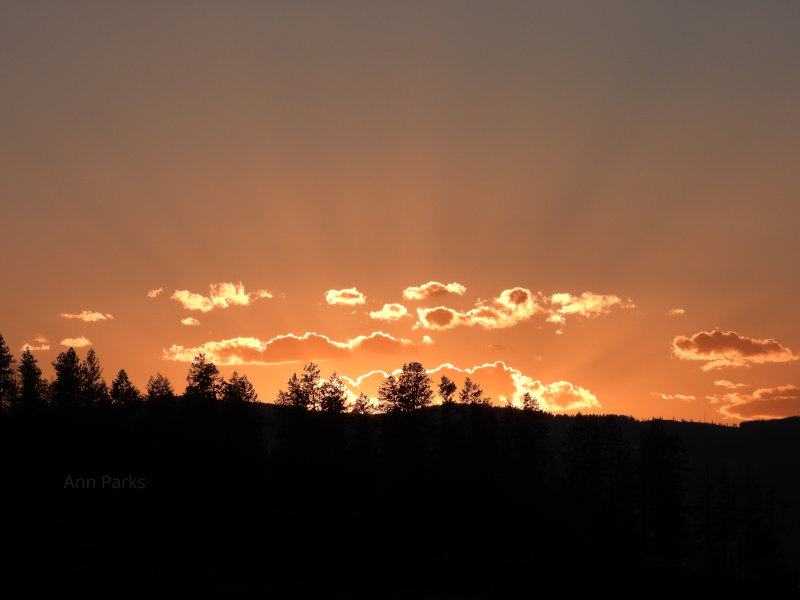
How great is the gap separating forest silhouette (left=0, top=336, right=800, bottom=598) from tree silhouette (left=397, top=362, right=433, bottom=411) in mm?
374

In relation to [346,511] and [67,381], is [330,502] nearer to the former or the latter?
[346,511]

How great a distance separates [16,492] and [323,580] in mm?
25000

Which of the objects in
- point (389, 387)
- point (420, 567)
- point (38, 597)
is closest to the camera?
point (38, 597)

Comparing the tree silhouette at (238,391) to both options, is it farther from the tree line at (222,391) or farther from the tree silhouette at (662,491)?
the tree silhouette at (662,491)

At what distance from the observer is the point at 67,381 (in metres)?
92.1

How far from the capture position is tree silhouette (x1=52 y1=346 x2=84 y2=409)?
90.4 metres

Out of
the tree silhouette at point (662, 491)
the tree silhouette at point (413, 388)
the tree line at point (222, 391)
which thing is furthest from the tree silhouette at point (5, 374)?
the tree silhouette at point (662, 491)

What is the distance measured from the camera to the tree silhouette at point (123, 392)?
338ft

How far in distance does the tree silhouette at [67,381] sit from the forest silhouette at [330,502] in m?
0.28

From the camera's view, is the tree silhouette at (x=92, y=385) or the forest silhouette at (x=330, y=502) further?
the tree silhouette at (x=92, y=385)

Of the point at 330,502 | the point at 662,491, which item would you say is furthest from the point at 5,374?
the point at 662,491

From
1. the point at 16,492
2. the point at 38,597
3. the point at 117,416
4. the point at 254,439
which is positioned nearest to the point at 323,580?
the point at 38,597

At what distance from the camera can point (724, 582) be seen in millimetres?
63500

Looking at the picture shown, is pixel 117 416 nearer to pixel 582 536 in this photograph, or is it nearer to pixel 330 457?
pixel 330 457
